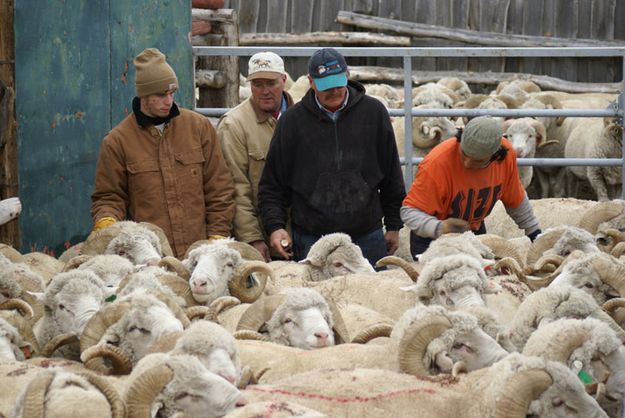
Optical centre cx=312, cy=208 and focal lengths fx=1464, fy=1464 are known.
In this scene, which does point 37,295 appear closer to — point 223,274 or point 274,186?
point 223,274

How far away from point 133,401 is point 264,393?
0.64 m

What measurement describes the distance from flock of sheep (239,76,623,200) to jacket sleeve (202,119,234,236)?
531 centimetres

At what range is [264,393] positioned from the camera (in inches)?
250

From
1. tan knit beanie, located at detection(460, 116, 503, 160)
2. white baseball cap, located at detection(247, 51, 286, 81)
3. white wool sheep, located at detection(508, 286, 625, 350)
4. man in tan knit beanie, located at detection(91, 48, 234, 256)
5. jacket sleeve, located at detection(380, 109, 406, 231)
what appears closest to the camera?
white wool sheep, located at detection(508, 286, 625, 350)

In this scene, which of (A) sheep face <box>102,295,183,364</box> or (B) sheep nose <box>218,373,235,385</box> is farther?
(A) sheep face <box>102,295,183,364</box>

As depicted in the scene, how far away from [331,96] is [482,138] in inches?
45.2

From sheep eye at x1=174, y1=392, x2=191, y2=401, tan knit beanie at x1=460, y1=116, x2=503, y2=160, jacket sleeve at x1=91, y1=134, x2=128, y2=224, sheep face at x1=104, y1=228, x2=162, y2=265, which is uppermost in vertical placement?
tan knit beanie at x1=460, y1=116, x2=503, y2=160

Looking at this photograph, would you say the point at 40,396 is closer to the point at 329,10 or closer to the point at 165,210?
the point at 165,210

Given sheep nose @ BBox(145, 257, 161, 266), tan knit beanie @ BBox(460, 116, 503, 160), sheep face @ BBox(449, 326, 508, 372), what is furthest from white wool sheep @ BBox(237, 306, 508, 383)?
tan knit beanie @ BBox(460, 116, 503, 160)

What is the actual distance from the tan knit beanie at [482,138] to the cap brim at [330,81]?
0.94 metres

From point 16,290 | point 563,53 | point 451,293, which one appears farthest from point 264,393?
point 563,53

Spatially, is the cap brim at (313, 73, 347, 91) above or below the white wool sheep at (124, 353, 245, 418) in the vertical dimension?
above

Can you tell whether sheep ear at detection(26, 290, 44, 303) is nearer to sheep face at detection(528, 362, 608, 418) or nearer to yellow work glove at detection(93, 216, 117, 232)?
yellow work glove at detection(93, 216, 117, 232)

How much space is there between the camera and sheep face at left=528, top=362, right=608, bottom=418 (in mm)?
6137
